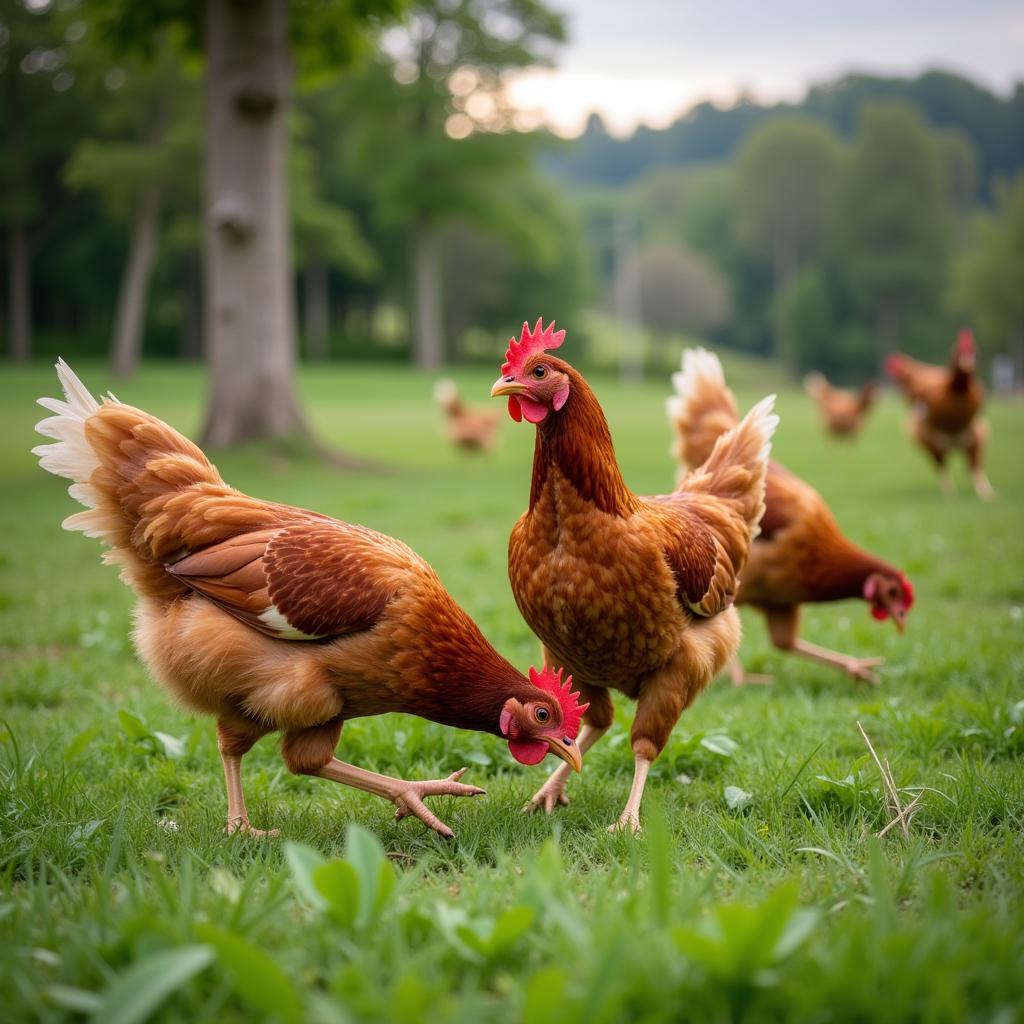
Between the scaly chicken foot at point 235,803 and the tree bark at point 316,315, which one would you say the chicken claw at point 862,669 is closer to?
the scaly chicken foot at point 235,803

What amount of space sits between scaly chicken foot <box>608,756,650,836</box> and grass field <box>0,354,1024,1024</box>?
0.06m

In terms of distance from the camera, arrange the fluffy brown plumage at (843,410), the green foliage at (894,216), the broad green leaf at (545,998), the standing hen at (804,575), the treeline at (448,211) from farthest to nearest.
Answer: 1. the green foliage at (894,216)
2. the treeline at (448,211)
3. the fluffy brown plumage at (843,410)
4. the standing hen at (804,575)
5. the broad green leaf at (545,998)

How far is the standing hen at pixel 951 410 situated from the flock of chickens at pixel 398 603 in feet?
31.0

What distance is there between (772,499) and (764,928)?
3.60 m

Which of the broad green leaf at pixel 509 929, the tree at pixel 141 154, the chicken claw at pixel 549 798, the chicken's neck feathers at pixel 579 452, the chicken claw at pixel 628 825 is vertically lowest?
the chicken claw at pixel 549 798

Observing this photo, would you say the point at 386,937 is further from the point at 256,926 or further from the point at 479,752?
the point at 479,752

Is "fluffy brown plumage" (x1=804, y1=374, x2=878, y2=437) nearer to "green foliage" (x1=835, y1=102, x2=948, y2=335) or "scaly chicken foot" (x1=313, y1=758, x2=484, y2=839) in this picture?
"scaly chicken foot" (x1=313, y1=758, x2=484, y2=839)

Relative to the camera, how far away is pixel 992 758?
3.71 meters

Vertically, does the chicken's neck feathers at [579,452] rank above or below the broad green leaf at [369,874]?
above

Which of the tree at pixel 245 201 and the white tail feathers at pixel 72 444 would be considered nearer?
the white tail feathers at pixel 72 444

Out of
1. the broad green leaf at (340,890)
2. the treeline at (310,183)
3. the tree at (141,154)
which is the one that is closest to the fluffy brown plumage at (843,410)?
the treeline at (310,183)

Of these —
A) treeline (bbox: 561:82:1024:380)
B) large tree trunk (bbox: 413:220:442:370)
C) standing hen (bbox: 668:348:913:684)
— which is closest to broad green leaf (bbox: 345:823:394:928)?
standing hen (bbox: 668:348:913:684)

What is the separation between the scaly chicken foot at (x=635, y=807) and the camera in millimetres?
3096

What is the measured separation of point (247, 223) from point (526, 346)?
11.9 metres
